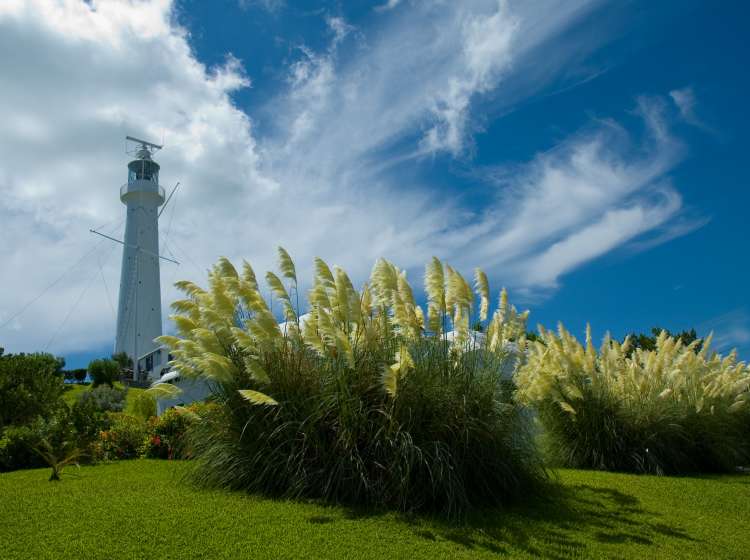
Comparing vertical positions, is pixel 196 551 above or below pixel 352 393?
below

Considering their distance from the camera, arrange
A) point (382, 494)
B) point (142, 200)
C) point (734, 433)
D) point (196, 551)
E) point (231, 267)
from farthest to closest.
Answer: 1. point (142, 200)
2. point (734, 433)
3. point (231, 267)
4. point (382, 494)
5. point (196, 551)

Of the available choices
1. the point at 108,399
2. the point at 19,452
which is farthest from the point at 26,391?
the point at 108,399

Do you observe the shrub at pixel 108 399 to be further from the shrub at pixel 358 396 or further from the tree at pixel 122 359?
the shrub at pixel 358 396

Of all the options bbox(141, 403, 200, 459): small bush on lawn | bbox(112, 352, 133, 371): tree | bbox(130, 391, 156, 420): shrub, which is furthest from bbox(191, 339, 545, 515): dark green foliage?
bbox(112, 352, 133, 371): tree

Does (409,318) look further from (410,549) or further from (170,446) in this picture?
(170,446)

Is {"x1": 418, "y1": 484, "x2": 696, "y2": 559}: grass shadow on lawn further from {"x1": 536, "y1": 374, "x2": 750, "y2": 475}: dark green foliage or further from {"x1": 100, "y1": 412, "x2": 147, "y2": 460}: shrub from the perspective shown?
{"x1": 100, "y1": 412, "x2": 147, "y2": 460}: shrub

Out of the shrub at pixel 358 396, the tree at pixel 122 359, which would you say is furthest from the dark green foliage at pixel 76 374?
the shrub at pixel 358 396

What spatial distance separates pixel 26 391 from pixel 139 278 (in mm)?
24719

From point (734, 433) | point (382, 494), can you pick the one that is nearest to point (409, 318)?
point (382, 494)

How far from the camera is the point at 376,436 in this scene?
456 cm

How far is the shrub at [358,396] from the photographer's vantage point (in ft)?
15.1

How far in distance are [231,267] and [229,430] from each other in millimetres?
1524

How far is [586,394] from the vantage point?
7.46 m

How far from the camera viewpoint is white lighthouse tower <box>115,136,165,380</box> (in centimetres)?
3434
